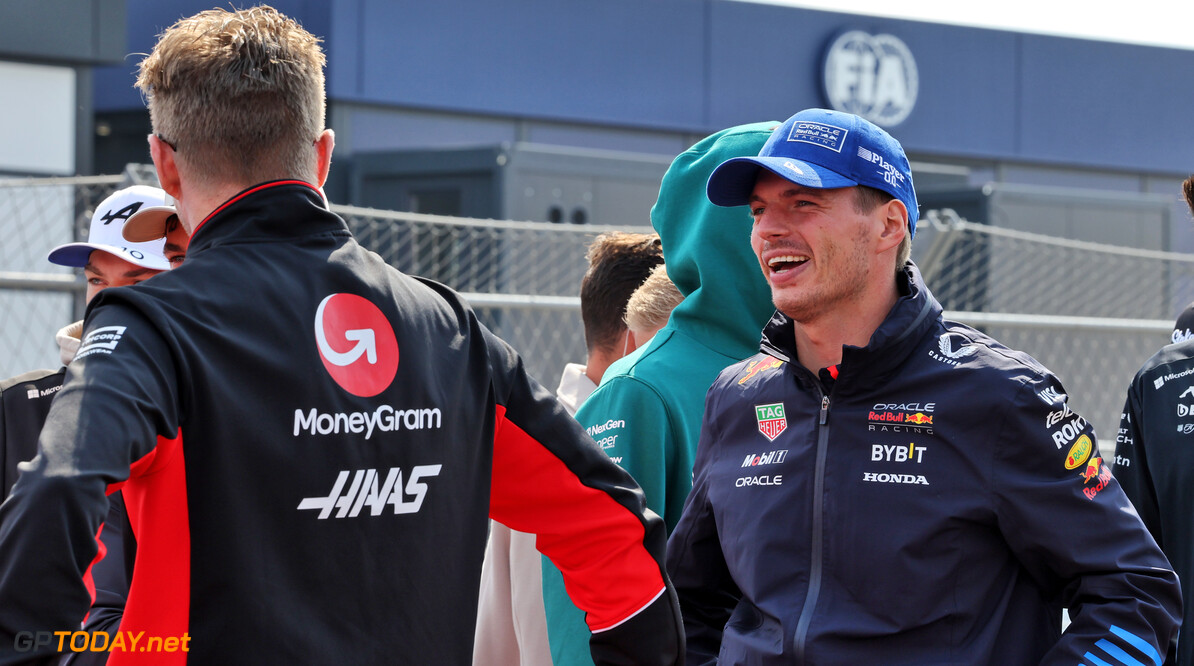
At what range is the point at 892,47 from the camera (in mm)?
20250

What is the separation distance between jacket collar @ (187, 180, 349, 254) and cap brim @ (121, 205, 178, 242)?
2.42 feet

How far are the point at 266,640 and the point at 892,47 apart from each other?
19683 mm

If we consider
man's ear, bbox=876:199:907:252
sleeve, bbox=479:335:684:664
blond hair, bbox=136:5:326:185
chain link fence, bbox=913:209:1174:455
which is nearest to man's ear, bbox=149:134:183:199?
blond hair, bbox=136:5:326:185

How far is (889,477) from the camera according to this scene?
91.2 inches

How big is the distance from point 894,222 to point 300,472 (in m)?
1.26

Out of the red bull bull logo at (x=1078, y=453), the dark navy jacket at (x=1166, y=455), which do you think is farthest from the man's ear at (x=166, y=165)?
the dark navy jacket at (x=1166, y=455)

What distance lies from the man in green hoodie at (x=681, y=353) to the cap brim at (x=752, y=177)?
1.40ft

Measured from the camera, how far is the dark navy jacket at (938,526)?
2.22 m

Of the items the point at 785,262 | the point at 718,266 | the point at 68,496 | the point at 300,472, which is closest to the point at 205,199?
the point at 300,472

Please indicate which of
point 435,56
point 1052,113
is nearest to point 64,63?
point 435,56

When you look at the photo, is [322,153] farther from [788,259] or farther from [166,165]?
[788,259]

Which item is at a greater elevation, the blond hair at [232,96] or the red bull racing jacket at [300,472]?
the blond hair at [232,96]

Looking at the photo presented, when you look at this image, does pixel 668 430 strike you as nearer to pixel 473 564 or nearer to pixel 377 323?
pixel 473 564

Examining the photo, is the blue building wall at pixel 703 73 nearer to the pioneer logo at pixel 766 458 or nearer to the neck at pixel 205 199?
the pioneer logo at pixel 766 458
